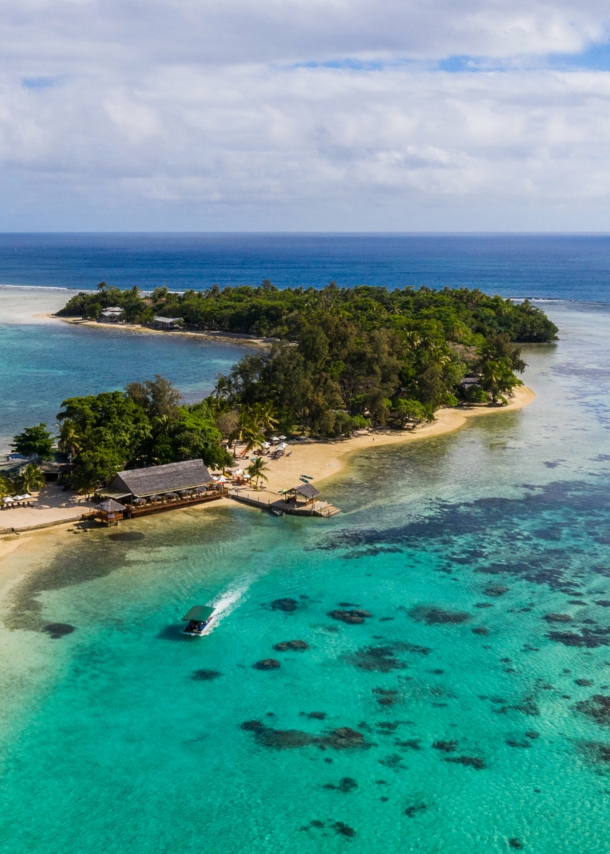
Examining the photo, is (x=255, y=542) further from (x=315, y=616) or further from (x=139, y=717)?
(x=139, y=717)

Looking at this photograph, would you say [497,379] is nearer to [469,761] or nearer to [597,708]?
[597,708]

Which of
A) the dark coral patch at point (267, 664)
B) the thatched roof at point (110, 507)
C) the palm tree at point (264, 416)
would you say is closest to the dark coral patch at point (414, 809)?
the dark coral patch at point (267, 664)

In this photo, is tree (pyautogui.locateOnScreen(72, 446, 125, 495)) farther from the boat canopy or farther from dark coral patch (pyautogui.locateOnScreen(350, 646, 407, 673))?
dark coral patch (pyautogui.locateOnScreen(350, 646, 407, 673))

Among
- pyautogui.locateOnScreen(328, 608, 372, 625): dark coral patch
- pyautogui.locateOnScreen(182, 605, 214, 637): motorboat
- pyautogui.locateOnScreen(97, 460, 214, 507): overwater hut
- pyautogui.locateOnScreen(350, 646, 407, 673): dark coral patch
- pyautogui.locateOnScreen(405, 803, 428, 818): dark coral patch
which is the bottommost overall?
pyautogui.locateOnScreen(405, 803, 428, 818): dark coral patch

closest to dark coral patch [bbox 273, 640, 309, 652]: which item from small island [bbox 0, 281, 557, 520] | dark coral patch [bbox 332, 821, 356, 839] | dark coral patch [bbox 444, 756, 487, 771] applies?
dark coral patch [bbox 444, 756, 487, 771]

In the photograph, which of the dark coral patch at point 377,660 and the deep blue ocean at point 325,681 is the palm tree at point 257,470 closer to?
the deep blue ocean at point 325,681
